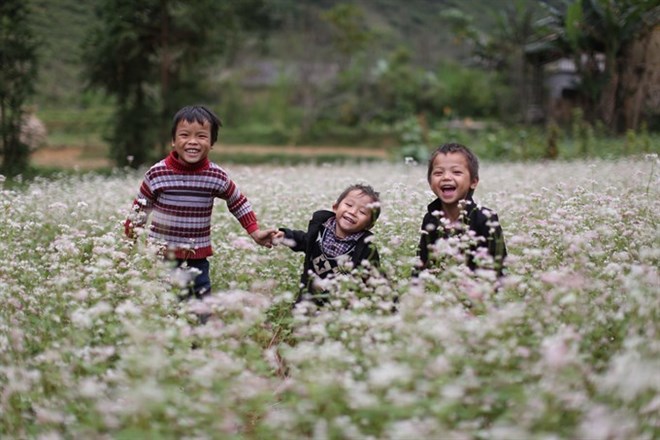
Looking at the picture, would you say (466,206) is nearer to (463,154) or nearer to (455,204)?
(455,204)

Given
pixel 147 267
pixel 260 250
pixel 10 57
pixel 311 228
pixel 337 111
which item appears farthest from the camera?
pixel 337 111

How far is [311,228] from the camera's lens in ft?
14.0

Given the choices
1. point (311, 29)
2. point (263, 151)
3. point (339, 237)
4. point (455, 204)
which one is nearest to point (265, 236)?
point (339, 237)

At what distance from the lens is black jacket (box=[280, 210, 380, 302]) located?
4.04m

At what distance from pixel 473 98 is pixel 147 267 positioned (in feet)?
90.9

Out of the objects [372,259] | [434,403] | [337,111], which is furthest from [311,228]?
[337,111]

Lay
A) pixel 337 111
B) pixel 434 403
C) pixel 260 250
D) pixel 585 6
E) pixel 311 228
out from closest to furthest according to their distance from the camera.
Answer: pixel 434 403 < pixel 311 228 < pixel 260 250 < pixel 585 6 < pixel 337 111

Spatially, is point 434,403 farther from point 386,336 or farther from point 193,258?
point 193,258

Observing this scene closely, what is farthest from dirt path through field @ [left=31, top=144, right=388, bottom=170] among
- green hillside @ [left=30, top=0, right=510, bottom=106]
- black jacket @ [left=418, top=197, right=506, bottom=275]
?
black jacket @ [left=418, top=197, right=506, bottom=275]

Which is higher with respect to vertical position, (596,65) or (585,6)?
(585,6)

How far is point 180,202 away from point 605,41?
16578 millimetres

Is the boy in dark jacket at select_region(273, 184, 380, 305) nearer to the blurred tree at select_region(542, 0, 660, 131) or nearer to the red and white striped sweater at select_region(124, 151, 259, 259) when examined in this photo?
the red and white striped sweater at select_region(124, 151, 259, 259)

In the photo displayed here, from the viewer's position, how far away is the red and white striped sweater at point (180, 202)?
14.4ft

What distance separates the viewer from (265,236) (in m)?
4.36
